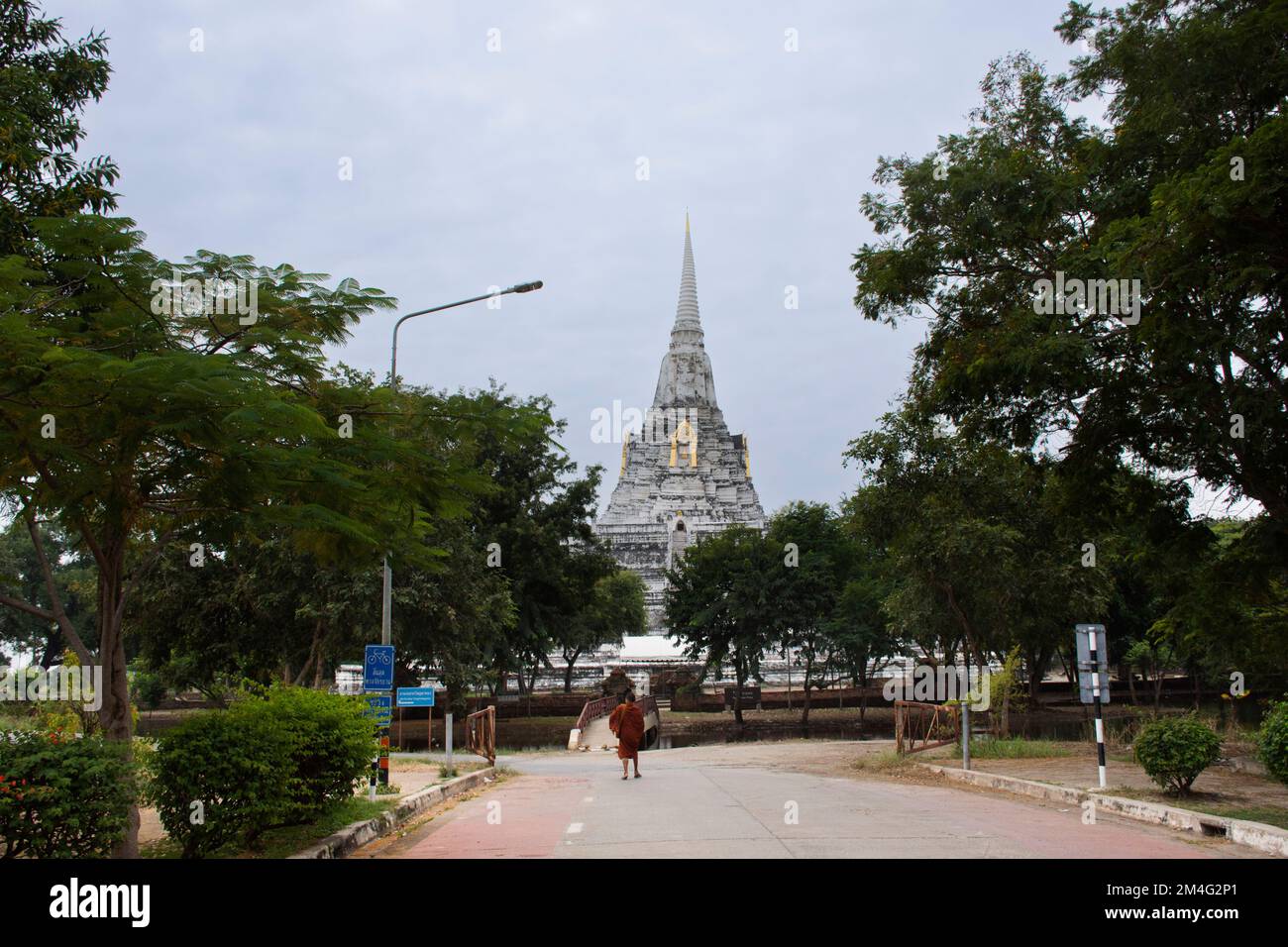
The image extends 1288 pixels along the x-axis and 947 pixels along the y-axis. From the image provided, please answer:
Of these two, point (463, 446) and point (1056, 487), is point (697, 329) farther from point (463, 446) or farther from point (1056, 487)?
point (463, 446)

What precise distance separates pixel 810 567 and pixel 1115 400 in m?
32.9

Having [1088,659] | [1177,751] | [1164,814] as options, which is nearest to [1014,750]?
[1088,659]

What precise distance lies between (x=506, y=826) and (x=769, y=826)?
3.02m

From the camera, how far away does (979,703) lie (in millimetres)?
27344

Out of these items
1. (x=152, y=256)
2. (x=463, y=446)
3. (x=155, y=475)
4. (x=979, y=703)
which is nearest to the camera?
(x=155, y=475)

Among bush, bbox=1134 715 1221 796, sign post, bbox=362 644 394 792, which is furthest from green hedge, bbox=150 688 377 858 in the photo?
bush, bbox=1134 715 1221 796

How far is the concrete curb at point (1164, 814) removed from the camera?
32.3 feet

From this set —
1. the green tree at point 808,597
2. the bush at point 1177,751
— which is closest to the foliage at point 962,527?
the bush at point 1177,751

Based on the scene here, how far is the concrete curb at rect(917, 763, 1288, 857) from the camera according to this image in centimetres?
986

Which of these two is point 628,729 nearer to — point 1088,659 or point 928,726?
point 1088,659

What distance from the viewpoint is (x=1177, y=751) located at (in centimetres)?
1295

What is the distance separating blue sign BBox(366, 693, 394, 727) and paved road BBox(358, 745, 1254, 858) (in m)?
1.56

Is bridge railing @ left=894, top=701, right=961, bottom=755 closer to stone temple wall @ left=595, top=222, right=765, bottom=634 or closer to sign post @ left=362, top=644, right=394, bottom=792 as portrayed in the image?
sign post @ left=362, top=644, right=394, bottom=792
